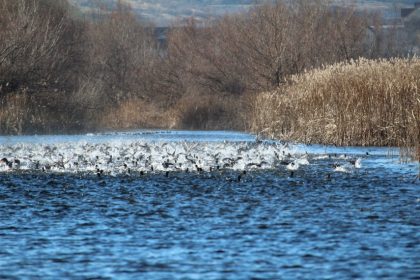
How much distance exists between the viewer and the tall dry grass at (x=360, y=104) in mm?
30672

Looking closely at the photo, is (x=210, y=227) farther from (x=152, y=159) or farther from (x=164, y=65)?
(x=164, y=65)

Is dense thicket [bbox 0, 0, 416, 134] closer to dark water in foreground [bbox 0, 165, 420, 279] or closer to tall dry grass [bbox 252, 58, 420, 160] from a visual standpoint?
tall dry grass [bbox 252, 58, 420, 160]

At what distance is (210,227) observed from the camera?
15.0 meters

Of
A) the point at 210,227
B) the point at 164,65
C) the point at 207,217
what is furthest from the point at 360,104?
the point at 164,65

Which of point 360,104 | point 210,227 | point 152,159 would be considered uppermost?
point 360,104

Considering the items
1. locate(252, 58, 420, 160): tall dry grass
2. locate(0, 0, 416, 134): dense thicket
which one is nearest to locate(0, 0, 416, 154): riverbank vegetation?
locate(0, 0, 416, 134): dense thicket

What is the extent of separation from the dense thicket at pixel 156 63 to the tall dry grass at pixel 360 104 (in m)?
A: 12.4

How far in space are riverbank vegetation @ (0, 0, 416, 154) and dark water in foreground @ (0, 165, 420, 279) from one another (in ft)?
37.8

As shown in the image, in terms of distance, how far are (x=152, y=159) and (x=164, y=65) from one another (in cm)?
4719

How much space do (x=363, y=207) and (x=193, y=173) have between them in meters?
7.25

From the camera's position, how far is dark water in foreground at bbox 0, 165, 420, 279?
38.8 ft

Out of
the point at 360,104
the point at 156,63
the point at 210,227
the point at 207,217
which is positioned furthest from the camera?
the point at 156,63

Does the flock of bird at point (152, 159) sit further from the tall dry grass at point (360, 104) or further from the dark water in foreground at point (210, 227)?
the tall dry grass at point (360, 104)

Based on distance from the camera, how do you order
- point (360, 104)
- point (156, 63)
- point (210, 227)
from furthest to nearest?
point (156, 63), point (360, 104), point (210, 227)
